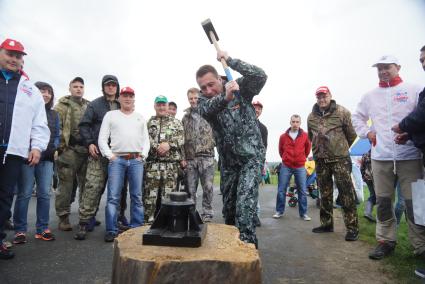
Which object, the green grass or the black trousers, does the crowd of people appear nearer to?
the black trousers

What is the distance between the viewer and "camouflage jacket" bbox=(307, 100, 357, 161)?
17.7 feet

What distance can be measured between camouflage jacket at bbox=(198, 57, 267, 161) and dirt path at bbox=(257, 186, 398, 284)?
55.6 inches

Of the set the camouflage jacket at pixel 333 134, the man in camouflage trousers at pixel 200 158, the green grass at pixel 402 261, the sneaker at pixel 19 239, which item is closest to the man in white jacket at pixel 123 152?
the sneaker at pixel 19 239

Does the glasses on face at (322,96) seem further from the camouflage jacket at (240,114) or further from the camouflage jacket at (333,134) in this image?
the camouflage jacket at (240,114)

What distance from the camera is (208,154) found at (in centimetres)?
639

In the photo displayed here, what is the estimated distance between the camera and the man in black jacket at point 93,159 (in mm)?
4949

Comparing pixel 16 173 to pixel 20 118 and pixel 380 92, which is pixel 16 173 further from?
pixel 380 92

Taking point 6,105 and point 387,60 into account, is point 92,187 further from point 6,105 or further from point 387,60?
point 387,60

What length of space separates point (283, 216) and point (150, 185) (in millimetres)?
3516

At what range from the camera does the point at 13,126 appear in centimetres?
365

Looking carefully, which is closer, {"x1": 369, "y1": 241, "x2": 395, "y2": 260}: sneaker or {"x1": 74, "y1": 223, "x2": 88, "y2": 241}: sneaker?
{"x1": 369, "y1": 241, "x2": 395, "y2": 260}: sneaker

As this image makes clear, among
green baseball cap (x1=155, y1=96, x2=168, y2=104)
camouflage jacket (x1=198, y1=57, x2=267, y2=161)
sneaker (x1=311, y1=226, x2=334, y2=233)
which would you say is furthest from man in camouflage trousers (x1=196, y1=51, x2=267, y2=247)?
sneaker (x1=311, y1=226, x2=334, y2=233)

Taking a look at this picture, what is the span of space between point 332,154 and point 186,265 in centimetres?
423

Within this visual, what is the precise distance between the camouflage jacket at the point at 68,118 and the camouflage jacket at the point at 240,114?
2.92m
